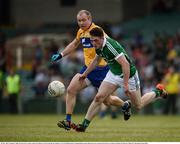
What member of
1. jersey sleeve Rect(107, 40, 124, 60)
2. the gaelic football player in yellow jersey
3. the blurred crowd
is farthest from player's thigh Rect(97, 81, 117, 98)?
the blurred crowd

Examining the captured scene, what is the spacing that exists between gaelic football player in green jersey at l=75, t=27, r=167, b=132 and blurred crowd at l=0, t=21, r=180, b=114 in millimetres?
15858

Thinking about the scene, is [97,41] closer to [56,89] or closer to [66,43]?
[56,89]

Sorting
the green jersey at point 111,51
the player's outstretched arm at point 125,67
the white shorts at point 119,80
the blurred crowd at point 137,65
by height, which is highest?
the green jersey at point 111,51

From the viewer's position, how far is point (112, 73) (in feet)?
60.1

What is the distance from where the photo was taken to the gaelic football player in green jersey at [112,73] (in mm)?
17703

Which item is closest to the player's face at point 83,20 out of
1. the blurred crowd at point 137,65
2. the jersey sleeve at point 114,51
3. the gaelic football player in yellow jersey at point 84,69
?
the gaelic football player in yellow jersey at point 84,69

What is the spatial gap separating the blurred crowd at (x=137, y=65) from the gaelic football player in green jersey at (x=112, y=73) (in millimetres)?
15858

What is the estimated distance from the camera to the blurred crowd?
35062 millimetres

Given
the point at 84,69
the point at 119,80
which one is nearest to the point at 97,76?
the point at 84,69

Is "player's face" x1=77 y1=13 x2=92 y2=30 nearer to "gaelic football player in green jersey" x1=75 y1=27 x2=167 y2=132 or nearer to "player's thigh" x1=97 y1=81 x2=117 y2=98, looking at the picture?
"gaelic football player in green jersey" x1=75 y1=27 x2=167 y2=132

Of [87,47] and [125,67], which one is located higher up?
[87,47]

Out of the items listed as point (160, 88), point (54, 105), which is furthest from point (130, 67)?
point (54, 105)

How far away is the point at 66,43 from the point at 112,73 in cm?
1993

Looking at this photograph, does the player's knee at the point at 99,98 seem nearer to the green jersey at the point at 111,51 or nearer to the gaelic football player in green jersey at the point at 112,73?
the gaelic football player in green jersey at the point at 112,73
